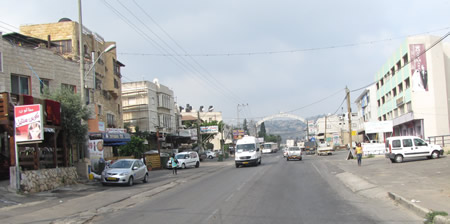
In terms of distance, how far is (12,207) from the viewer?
13.9m

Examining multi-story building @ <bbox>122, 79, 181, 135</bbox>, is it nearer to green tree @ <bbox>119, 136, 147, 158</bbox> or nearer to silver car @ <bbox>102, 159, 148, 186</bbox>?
green tree @ <bbox>119, 136, 147, 158</bbox>

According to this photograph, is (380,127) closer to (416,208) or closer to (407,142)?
(407,142)

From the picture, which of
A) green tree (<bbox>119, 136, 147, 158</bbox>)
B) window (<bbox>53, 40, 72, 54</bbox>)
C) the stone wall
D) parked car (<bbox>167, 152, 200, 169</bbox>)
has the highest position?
window (<bbox>53, 40, 72, 54</bbox>)

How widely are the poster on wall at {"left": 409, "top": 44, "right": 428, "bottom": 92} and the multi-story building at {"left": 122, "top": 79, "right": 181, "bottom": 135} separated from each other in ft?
105

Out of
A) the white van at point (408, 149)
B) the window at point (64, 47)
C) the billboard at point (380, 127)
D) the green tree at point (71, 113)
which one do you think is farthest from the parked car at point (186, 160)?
the white van at point (408, 149)

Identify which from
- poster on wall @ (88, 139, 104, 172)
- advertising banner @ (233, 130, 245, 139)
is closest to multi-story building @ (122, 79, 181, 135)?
poster on wall @ (88, 139, 104, 172)

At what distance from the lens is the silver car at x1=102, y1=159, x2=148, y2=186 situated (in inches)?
856

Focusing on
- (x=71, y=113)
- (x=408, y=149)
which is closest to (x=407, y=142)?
(x=408, y=149)

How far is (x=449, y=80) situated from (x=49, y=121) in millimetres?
45537

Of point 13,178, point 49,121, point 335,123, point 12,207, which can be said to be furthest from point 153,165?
point 335,123

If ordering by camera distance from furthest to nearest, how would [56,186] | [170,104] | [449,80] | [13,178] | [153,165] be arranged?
[170,104]
[449,80]
[153,165]
[56,186]
[13,178]

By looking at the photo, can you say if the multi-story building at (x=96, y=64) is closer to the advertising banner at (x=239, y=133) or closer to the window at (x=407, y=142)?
the window at (x=407, y=142)

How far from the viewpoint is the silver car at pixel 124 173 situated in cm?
2175

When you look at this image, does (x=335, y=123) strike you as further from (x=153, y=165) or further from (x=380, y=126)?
(x=153, y=165)
